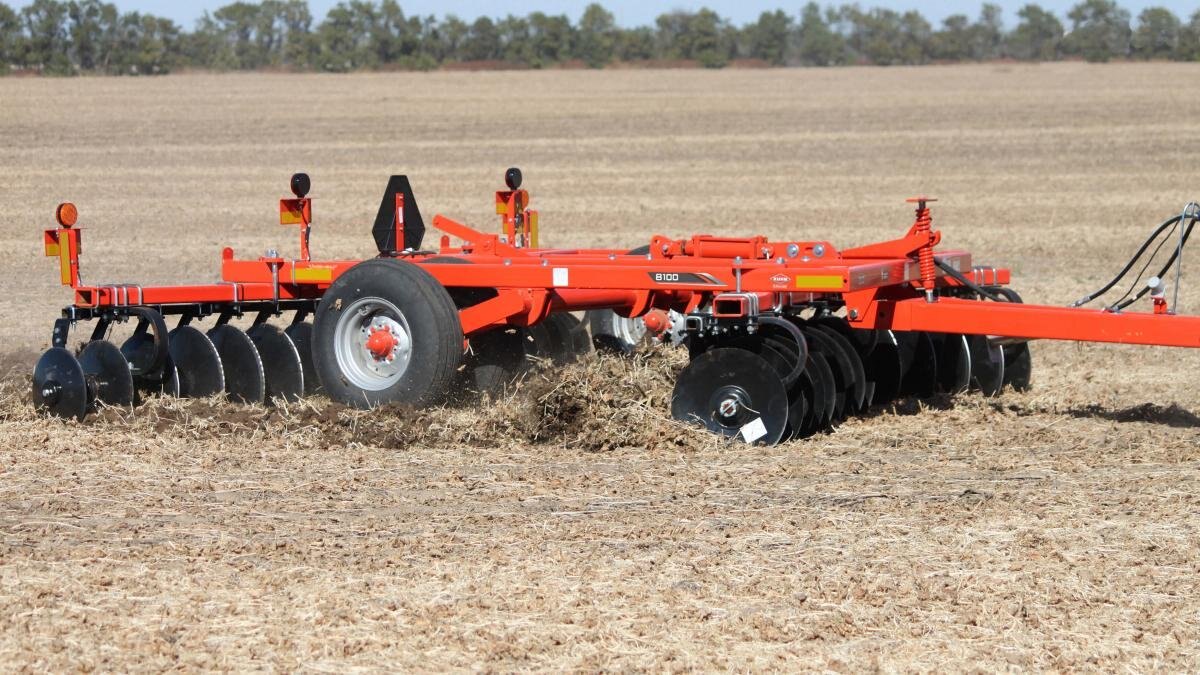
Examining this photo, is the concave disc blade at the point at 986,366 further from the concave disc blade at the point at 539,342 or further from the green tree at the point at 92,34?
the green tree at the point at 92,34

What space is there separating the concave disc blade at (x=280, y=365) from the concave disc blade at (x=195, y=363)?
1.12 feet

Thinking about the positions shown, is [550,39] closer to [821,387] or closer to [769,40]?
[769,40]

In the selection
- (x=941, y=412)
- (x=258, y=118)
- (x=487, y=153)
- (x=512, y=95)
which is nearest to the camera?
(x=941, y=412)

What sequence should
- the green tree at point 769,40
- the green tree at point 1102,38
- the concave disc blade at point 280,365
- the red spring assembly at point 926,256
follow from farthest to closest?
the green tree at point 769,40 → the green tree at point 1102,38 → the concave disc blade at point 280,365 → the red spring assembly at point 926,256

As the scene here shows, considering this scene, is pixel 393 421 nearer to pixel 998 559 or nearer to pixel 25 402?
pixel 25 402

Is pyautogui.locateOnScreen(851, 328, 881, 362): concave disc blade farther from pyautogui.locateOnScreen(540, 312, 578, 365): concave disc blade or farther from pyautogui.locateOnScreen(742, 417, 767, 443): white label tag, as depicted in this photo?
pyautogui.locateOnScreen(540, 312, 578, 365): concave disc blade

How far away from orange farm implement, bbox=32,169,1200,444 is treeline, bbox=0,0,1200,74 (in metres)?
40.4

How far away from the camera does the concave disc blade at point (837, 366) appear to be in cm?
751

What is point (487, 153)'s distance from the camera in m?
24.7

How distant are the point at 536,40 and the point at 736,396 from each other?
58.3 m

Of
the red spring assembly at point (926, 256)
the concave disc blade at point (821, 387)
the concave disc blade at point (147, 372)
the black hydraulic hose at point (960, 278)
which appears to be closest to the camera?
the concave disc blade at point (821, 387)

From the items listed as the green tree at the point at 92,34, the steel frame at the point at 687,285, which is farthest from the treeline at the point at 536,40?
the steel frame at the point at 687,285

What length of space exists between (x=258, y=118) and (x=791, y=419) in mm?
24786

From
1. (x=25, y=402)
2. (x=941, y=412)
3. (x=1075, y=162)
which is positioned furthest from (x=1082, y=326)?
(x=1075, y=162)
